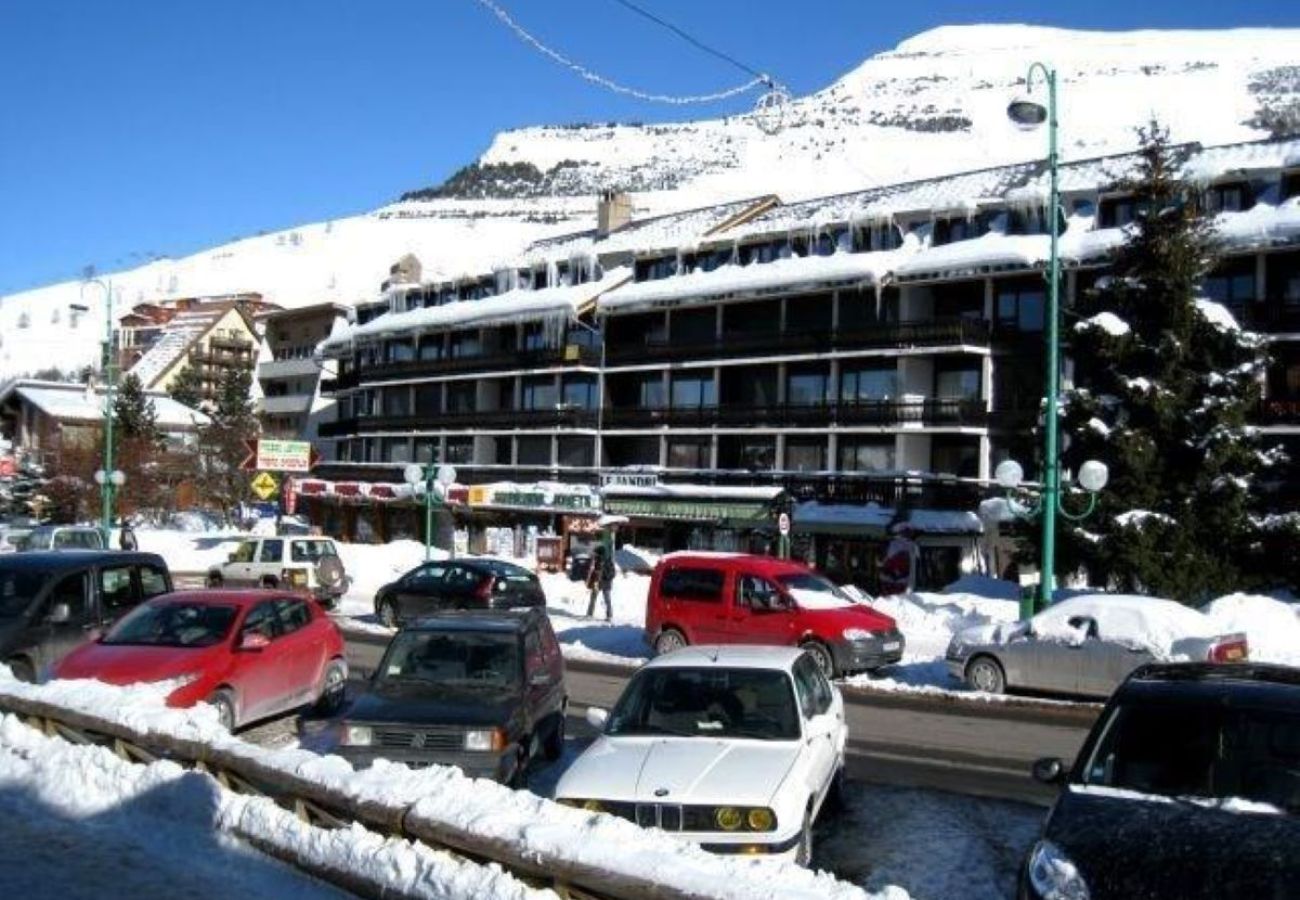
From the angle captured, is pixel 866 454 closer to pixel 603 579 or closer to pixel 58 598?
pixel 603 579

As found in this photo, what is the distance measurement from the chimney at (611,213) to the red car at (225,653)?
53297 millimetres

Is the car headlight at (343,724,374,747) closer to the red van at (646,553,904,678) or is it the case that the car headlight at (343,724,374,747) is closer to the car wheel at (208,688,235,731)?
the car wheel at (208,688,235,731)

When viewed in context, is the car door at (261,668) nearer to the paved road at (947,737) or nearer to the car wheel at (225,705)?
the car wheel at (225,705)

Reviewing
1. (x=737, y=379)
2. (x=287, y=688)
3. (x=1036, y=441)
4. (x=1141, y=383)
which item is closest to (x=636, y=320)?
(x=737, y=379)

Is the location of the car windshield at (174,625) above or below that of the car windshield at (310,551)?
above

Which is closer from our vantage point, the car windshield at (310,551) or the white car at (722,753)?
the white car at (722,753)

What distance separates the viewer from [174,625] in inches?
545

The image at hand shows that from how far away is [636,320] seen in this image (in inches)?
2200

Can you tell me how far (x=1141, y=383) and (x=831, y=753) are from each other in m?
22.6

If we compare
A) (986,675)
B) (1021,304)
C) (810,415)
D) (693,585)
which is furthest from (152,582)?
(810,415)

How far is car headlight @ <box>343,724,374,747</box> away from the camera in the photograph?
Result: 10.7m

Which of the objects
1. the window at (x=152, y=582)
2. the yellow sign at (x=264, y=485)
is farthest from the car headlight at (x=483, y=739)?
the yellow sign at (x=264, y=485)

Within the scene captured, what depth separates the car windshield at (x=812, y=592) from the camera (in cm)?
2112

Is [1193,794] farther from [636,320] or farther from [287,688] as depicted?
[636,320]
